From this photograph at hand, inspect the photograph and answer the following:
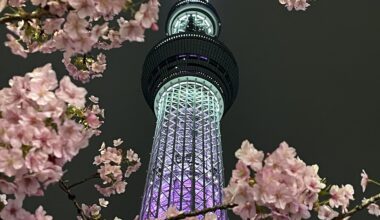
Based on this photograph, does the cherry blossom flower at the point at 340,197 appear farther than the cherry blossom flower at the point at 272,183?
Yes

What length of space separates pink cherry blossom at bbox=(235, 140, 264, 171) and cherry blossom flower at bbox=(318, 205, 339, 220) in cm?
52

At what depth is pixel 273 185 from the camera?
7.48 ft

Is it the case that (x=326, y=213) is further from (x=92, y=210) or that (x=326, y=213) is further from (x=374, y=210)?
(x=92, y=210)

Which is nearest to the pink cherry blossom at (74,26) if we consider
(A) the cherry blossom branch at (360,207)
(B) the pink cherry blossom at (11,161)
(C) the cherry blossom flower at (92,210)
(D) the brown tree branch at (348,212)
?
(B) the pink cherry blossom at (11,161)

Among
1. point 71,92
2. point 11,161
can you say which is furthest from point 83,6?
point 11,161

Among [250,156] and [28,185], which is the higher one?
[250,156]

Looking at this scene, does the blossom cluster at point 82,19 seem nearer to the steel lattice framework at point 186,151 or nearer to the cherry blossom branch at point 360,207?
the cherry blossom branch at point 360,207

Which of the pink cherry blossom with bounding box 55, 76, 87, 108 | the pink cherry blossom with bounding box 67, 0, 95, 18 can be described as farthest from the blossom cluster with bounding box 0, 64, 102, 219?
the pink cherry blossom with bounding box 67, 0, 95, 18

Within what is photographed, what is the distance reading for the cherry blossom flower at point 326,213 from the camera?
8.48 feet

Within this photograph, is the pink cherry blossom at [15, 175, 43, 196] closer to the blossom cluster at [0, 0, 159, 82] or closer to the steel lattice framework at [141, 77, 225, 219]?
the blossom cluster at [0, 0, 159, 82]

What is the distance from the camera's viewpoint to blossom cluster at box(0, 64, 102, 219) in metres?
2.21

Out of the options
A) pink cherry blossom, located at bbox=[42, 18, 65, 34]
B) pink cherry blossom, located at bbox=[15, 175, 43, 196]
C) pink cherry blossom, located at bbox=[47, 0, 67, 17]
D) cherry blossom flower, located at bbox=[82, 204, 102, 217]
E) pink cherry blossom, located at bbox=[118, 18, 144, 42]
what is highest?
pink cherry blossom, located at bbox=[42, 18, 65, 34]

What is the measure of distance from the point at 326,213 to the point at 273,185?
1.61ft

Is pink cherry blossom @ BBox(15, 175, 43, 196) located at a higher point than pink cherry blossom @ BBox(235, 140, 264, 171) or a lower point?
lower
